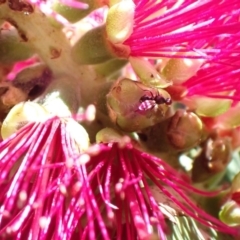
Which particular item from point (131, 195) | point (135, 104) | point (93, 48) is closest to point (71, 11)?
point (93, 48)

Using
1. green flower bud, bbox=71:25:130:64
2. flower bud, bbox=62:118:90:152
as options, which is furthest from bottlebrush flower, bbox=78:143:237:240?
green flower bud, bbox=71:25:130:64

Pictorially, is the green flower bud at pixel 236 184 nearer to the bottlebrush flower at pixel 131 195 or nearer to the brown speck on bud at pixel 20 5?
the bottlebrush flower at pixel 131 195

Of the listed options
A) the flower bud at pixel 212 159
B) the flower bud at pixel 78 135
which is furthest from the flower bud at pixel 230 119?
the flower bud at pixel 78 135

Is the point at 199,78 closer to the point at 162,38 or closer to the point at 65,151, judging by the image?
the point at 162,38

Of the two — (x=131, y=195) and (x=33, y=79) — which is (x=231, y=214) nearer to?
(x=131, y=195)

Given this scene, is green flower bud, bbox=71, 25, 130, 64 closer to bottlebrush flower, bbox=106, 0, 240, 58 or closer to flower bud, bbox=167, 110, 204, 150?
bottlebrush flower, bbox=106, 0, 240, 58

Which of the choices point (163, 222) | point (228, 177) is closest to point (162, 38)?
point (163, 222)
